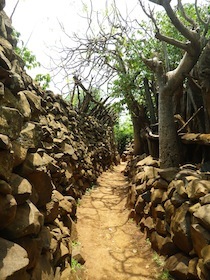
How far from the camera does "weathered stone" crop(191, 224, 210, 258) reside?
274cm

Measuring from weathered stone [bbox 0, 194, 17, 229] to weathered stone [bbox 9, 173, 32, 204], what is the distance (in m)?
0.22

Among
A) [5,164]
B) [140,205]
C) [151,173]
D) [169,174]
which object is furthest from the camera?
[151,173]

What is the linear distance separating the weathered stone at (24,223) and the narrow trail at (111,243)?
1681mm

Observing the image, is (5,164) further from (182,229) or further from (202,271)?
(182,229)

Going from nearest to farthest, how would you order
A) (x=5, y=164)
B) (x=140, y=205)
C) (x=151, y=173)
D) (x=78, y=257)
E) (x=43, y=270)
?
(x=5, y=164) < (x=43, y=270) < (x=78, y=257) < (x=140, y=205) < (x=151, y=173)

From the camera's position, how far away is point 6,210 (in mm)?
1796

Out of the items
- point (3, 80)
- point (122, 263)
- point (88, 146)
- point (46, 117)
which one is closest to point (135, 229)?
point (122, 263)

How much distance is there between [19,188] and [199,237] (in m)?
2.19

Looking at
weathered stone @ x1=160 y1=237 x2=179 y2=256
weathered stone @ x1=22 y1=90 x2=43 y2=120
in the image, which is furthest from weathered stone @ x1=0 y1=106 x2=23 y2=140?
weathered stone @ x1=160 y1=237 x2=179 y2=256

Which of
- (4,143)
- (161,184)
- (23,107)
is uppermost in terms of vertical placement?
(23,107)

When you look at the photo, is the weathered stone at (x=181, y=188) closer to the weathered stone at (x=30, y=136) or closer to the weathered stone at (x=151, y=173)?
the weathered stone at (x=151, y=173)

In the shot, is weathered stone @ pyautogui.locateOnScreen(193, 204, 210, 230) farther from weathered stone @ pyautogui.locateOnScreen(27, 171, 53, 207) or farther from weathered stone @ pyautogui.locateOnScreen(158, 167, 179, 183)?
weathered stone @ pyautogui.locateOnScreen(27, 171, 53, 207)

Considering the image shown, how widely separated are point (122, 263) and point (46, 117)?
11.6ft

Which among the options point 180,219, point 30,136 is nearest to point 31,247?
point 30,136
